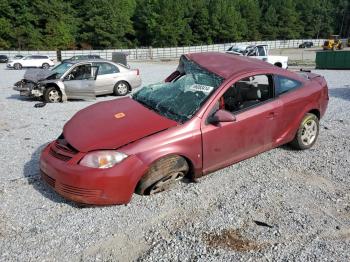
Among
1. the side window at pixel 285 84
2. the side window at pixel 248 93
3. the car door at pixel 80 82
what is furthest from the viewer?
the car door at pixel 80 82

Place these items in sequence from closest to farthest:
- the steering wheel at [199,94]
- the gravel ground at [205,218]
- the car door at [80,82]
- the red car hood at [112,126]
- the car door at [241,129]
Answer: the gravel ground at [205,218]
the red car hood at [112,126]
the car door at [241,129]
the steering wheel at [199,94]
the car door at [80,82]

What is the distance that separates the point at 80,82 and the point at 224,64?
665cm

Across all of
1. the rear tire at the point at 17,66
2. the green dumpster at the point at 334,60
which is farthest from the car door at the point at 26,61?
the green dumpster at the point at 334,60

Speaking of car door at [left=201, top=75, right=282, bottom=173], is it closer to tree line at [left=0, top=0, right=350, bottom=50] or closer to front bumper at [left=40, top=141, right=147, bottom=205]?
front bumper at [left=40, top=141, right=147, bottom=205]

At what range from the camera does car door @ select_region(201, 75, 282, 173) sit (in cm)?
423

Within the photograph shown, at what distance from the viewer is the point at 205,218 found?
3.80m

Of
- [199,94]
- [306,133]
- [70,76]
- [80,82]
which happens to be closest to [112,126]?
[199,94]

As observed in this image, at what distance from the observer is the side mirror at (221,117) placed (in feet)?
13.5

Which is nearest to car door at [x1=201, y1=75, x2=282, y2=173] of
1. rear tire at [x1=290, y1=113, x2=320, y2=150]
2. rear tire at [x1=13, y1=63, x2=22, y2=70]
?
rear tire at [x1=290, y1=113, x2=320, y2=150]

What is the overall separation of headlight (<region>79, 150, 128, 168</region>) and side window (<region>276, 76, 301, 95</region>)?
2.60 meters

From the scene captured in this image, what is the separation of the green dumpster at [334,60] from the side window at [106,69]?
17.5m

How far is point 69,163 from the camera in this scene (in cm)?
373

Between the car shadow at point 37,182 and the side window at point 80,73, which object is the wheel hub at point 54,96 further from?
the car shadow at point 37,182

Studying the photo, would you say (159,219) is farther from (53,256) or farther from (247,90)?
(247,90)
